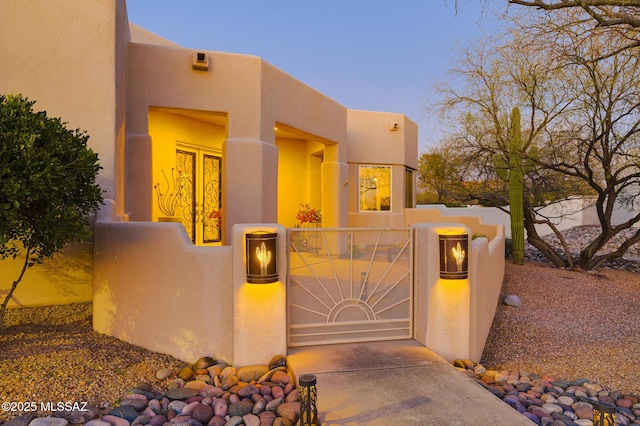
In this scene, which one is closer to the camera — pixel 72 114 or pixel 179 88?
pixel 72 114

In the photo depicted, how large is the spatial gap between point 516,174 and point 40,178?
1340 cm

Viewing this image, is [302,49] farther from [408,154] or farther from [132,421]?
[132,421]

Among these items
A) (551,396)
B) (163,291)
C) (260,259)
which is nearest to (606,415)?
(551,396)

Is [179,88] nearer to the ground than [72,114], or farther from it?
farther from it

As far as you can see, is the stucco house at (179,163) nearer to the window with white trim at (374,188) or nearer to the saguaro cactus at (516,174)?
the window with white trim at (374,188)

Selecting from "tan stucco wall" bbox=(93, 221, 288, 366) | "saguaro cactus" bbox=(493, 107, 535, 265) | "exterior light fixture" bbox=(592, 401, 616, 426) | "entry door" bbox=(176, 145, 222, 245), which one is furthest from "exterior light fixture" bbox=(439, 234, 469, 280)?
"saguaro cactus" bbox=(493, 107, 535, 265)

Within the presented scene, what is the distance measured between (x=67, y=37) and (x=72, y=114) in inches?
44.6

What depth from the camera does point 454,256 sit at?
5.30 m

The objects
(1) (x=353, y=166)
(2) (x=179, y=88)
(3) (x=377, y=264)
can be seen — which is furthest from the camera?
(1) (x=353, y=166)

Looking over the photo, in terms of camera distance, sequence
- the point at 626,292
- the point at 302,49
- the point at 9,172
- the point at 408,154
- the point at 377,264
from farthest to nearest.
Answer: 1. the point at 302,49
2. the point at 408,154
3. the point at 626,292
4. the point at 377,264
5. the point at 9,172

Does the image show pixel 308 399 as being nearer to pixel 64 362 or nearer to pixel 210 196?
pixel 64 362

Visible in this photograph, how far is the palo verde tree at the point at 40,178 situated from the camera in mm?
3785

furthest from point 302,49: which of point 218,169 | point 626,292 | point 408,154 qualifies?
point 626,292

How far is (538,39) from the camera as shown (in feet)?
21.3
